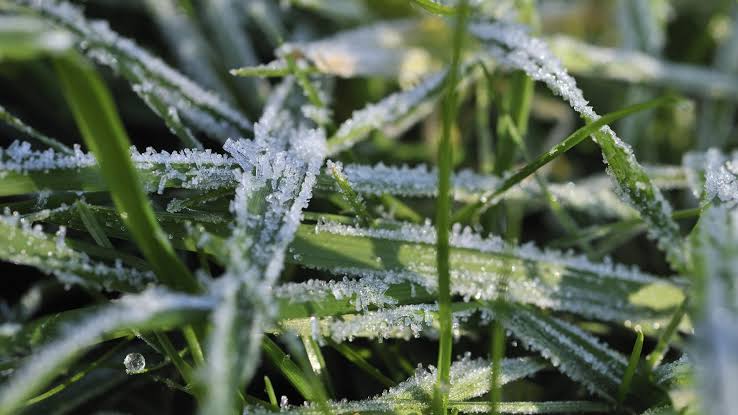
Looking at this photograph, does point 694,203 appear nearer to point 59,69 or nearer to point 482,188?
point 482,188

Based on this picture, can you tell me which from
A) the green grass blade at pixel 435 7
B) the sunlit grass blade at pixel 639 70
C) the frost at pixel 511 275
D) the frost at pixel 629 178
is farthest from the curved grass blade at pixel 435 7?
the sunlit grass blade at pixel 639 70

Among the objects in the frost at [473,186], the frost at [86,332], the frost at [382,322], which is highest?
the frost at [473,186]

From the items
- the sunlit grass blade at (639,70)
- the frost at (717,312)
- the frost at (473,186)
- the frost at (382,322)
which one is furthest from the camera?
the sunlit grass blade at (639,70)

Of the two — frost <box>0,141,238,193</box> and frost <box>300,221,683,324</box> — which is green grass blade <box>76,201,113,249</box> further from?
frost <box>300,221,683,324</box>

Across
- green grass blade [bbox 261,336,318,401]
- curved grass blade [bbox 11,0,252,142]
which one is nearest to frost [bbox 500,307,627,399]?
green grass blade [bbox 261,336,318,401]

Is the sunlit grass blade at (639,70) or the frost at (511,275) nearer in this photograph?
the frost at (511,275)

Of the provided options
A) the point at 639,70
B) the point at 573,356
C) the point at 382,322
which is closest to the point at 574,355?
the point at 573,356

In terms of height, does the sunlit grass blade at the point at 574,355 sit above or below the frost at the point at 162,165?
below

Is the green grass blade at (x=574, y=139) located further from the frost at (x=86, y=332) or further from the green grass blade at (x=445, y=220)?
the frost at (x=86, y=332)

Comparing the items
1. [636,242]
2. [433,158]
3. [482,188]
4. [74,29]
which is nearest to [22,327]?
[74,29]
